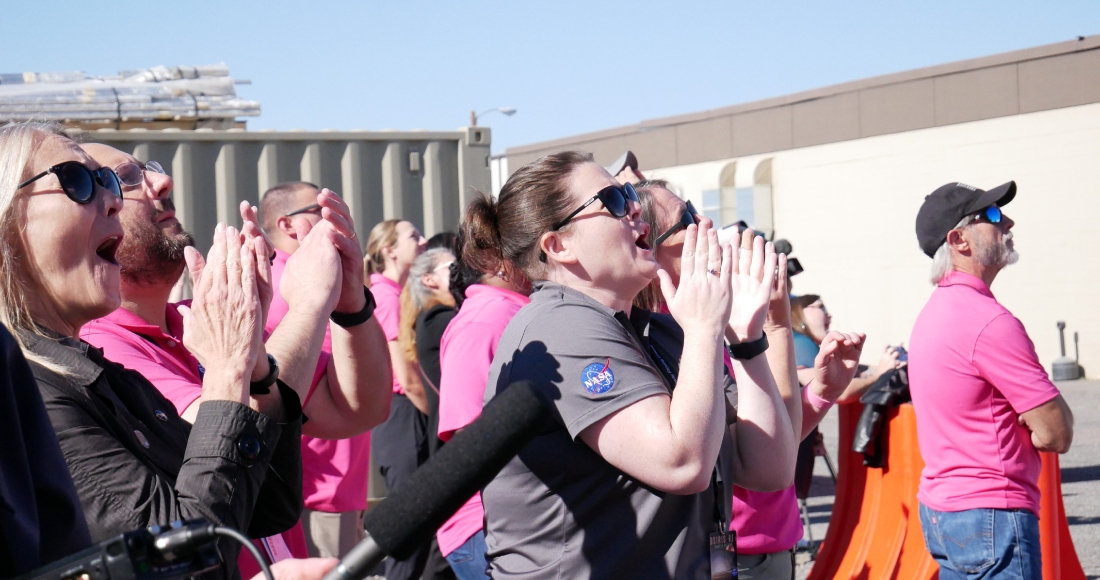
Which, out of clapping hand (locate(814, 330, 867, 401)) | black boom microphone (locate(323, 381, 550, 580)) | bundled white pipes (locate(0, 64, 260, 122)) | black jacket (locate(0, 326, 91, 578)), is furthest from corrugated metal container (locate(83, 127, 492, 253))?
black jacket (locate(0, 326, 91, 578))

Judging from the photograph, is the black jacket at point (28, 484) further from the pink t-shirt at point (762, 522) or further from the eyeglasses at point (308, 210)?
the eyeglasses at point (308, 210)

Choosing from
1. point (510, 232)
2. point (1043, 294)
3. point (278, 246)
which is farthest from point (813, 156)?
point (510, 232)

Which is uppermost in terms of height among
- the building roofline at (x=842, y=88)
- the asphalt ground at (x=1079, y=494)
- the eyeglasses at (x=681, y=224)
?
the building roofline at (x=842, y=88)

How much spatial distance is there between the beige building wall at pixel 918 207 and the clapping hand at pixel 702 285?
1831 centimetres

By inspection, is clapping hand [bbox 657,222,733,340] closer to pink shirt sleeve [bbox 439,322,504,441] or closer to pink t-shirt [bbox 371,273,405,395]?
pink shirt sleeve [bbox 439,322,504,441]

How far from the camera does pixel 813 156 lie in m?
22.8

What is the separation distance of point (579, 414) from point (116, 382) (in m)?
1.02

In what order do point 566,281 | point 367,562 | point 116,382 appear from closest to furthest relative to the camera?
1. point 367,562
2. point 116,382
3. point 566,281

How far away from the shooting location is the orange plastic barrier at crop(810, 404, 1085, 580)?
558 cm

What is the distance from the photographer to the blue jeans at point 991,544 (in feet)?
13.6

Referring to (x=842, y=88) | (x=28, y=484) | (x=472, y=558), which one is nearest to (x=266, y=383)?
(x=28, y=484)

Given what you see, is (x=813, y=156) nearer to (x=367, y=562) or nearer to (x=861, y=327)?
(x=861, y=327)

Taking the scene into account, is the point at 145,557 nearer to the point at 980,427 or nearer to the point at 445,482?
the point at 445,482

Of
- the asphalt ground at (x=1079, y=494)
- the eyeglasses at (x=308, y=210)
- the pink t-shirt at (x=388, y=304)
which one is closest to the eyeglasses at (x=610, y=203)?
the eyeglasses at (x=308, y=210)
